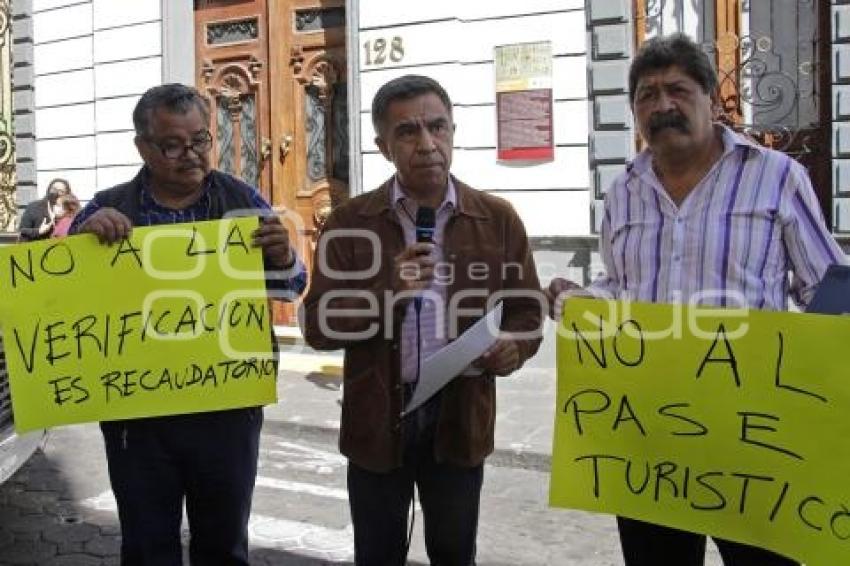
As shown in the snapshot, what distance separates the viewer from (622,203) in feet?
8.27

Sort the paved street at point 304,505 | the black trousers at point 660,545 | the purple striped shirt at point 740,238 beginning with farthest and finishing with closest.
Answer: the paved street at point 304,505 → the black trousers at point 660,545 → the purple striped shirt at point 740,238

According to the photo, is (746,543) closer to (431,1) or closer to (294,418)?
(294,418)

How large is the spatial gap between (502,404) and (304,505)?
237cm

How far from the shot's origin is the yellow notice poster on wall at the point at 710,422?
2156 mm

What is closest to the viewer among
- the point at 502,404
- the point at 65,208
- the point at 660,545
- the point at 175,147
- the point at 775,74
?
the point at 660,545

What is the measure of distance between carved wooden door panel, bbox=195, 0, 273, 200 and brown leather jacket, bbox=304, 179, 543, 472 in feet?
23.4

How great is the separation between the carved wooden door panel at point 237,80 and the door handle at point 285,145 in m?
0.16

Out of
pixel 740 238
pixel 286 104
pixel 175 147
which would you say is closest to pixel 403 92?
pixel 175 147

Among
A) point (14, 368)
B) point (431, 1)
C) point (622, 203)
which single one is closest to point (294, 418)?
point (431, 1)

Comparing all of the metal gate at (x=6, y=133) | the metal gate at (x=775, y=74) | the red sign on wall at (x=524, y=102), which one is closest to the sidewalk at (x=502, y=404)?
the red sign on wall at (x=524, y=102)

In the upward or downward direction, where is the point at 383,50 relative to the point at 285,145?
upward

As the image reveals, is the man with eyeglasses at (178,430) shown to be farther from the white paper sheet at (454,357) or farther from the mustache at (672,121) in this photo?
the mustache at (672,121)

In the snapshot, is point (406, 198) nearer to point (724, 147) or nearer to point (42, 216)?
point (724, 147)

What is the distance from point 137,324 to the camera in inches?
112
